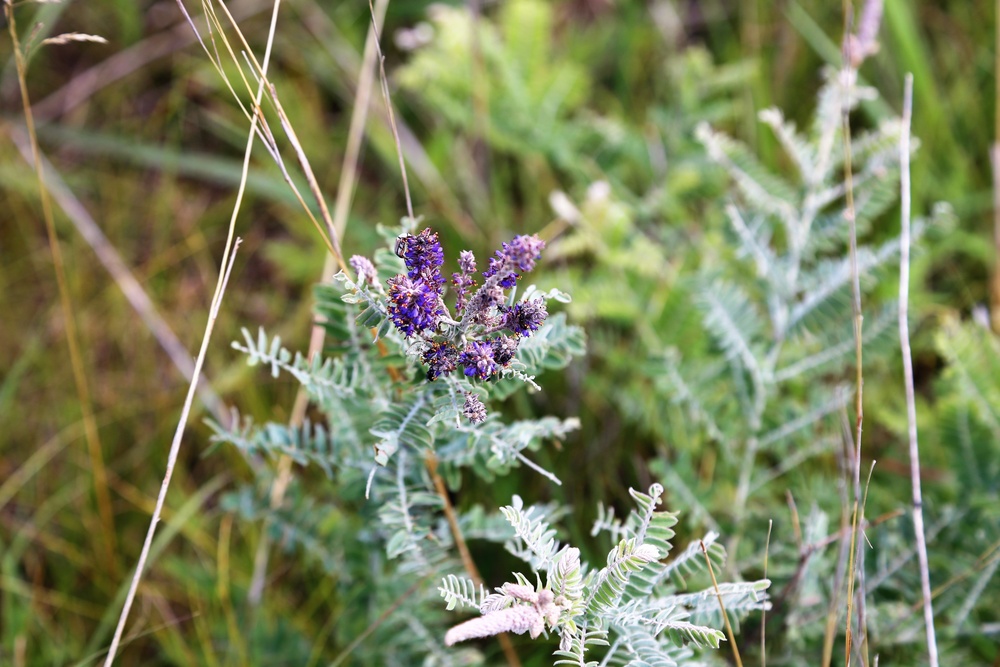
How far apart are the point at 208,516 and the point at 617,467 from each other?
1.16m

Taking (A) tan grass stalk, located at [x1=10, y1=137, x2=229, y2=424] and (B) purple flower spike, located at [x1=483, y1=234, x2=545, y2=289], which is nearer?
(B) purple flower spike, located at [x1=483, y1=234, x2=545, y2=289]

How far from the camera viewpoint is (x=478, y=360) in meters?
1.15

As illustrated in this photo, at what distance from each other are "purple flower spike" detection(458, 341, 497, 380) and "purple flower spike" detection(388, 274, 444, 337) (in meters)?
0.06

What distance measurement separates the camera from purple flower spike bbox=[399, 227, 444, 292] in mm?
1162

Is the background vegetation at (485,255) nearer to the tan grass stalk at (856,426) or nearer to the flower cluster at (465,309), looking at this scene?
the tan grass stalk at (856,426)

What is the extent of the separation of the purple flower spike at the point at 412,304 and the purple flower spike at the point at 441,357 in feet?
0.15

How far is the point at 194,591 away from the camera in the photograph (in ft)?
7.30

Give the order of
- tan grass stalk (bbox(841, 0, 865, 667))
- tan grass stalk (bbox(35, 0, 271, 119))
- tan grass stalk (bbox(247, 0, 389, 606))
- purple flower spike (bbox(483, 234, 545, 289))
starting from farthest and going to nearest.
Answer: tan grass stalk (bbox(35, 0, 271, 119)) → tan grass stalk (bbox(247, 0, 389, 606)) → tan grass stalk (bbox(841, 0, 865, 667)) → purple flower spike (bbox(483, 234, 545, 289))

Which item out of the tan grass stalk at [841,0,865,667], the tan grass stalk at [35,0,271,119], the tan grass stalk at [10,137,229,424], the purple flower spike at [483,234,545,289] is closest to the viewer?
the purple flower spike at [483,234,545,289]

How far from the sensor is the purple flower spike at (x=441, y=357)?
1.20 metres

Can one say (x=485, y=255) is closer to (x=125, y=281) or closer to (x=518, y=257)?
(x=125, y=281)

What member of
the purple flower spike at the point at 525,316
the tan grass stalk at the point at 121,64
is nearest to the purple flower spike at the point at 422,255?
the purple flower spike at the point at 525,316

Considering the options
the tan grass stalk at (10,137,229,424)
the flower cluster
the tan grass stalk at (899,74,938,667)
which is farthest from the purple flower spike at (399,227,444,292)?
the tan grass stalk at (10,137,229,424)

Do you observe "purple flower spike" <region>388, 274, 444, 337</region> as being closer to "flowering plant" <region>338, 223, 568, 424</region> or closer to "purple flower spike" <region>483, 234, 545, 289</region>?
"flowering plant" <region>338, 223, 568, 424</region>
